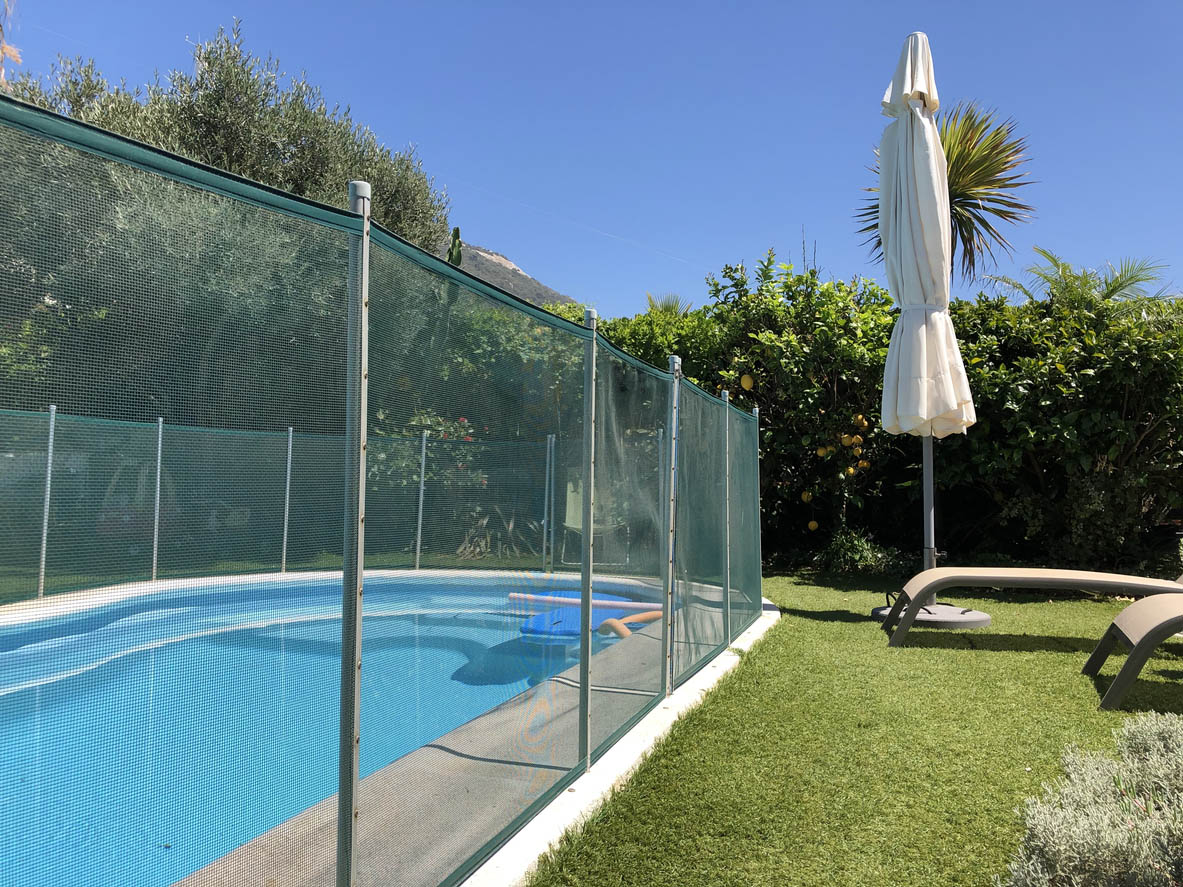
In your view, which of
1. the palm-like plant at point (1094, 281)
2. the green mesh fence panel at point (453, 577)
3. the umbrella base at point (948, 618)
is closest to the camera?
the green mesh fence panel at point (453, 577)

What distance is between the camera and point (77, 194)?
1280mm

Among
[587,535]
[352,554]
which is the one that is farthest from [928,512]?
[352,554]

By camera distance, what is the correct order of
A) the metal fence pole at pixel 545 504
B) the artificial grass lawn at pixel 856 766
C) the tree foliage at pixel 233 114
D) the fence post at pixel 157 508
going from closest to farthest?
the fence post at pixel 157 508 → the artificial grass lawn at pixel 856 766 → the metal fence pole at pixel 545 504 → the tree foliage at pixel 233 114

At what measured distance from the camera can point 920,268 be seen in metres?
6.92

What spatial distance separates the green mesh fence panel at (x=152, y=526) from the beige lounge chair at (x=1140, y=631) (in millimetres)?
4472

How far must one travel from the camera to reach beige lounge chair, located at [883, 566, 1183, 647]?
5.77 meters

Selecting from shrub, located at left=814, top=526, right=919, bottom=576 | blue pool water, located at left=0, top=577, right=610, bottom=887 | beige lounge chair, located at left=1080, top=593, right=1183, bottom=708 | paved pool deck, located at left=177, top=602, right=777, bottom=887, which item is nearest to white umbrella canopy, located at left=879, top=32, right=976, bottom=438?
beige lounge chair, located at left=1080, top=593, right=1183, bottom=708

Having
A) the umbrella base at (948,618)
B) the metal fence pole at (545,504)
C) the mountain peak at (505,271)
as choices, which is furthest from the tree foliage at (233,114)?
the mountain peak at (505,271)

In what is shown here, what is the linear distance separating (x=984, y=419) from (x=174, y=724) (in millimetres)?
9965

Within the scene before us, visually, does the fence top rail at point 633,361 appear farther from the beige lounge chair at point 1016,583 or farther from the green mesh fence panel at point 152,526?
the beige lounge chair at point 1016,583

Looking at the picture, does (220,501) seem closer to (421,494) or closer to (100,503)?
(100,503)

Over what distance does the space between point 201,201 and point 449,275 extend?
0.90m

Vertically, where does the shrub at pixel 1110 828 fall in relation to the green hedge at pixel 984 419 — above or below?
below

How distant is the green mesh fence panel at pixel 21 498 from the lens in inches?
46.4
